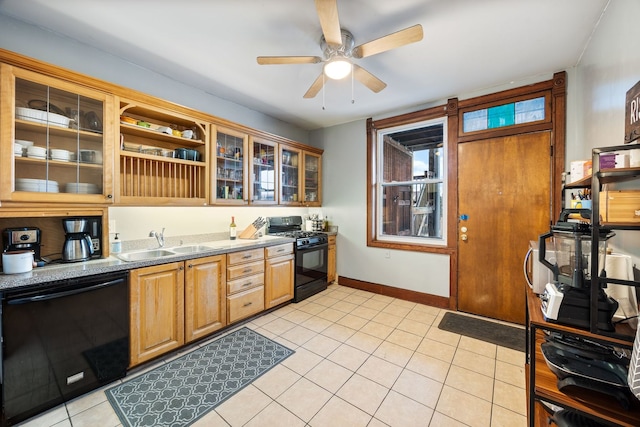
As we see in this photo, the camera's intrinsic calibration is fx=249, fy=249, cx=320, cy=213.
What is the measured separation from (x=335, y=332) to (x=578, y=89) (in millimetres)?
3468

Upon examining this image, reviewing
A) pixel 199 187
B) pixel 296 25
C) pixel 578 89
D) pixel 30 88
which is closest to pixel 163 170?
pixel 199 187

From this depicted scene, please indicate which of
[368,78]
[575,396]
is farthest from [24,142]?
[575,396]

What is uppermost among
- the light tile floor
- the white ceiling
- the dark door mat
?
the white ceiling

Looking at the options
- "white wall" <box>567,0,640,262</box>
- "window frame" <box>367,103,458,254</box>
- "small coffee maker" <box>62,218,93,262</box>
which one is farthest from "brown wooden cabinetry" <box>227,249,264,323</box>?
"white wall" <box>567,0,640,262</box>

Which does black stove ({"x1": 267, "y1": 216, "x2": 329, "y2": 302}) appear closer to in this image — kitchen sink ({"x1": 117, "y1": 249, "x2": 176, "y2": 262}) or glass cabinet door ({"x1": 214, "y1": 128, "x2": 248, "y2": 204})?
glass cabinet door ({"x1": 214, "y1": 128, "x2": 248, "y2": 204})

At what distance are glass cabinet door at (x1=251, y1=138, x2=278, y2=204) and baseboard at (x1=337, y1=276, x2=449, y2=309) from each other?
185 cm

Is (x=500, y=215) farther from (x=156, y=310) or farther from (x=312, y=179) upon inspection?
(x=156, y=310)

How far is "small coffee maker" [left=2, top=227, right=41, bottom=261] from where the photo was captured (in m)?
1.75

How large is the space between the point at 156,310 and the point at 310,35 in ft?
8.70

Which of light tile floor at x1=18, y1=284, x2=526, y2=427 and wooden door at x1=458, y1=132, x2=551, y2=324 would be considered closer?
light tile floor at x1=18, y1=284, x2=526, y2=427

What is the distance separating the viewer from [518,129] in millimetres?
2809

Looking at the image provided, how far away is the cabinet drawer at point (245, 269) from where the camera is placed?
2.70 m

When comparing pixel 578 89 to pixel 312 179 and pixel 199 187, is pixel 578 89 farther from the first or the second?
pixel 199 187

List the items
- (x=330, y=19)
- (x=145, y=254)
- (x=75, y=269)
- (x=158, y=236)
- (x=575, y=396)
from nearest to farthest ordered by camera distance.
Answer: (x=575, y=396), (x=330, y=19), (x=75, y=269), (x=145, y=254), (x=158, y=236)
